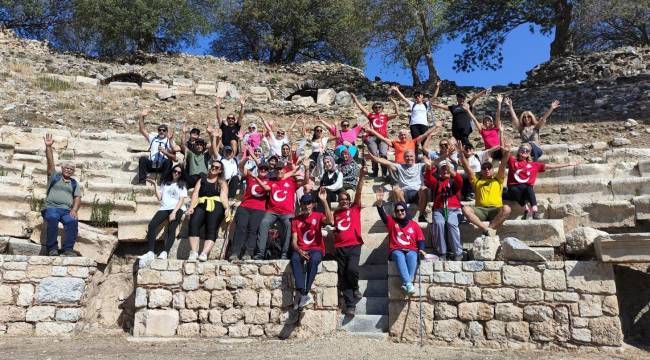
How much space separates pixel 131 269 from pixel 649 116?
497 inches

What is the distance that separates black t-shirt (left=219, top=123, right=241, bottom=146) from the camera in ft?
34.6

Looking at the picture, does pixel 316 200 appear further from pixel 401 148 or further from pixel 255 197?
pixel 401 148

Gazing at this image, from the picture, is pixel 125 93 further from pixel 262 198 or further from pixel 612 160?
pixel 612 160

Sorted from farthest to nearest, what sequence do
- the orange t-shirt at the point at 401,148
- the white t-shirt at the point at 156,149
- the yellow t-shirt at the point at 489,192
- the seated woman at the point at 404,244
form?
the white t-shirt at the point at 156,149 → the orange t-shirt at the point at 401,148 → the yellow t-shirt at the point at 489,192 → the seated woman at the point at 404,244

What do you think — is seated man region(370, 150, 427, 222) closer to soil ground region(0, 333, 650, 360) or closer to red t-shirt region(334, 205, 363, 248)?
red t-shirt region(334, 205, 363, 248)

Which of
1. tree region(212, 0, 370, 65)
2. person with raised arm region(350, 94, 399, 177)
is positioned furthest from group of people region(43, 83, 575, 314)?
tree region(212, 0, 370, 65)

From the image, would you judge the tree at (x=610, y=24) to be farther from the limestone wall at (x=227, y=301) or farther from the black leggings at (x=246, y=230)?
the limestone wall at (x=227, y=301)

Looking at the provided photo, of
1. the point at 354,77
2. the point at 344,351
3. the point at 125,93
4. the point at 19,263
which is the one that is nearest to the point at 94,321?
the point at 19,263

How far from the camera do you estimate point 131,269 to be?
27.4 feet

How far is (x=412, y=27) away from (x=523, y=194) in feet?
64.2

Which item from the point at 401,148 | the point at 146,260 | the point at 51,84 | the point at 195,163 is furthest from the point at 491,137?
the point at 51,84

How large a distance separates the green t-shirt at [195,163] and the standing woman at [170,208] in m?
0.64

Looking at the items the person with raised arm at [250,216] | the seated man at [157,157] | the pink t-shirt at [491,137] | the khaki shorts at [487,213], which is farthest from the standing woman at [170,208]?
the pink t-shirt at [491,137]

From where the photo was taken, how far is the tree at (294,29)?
3111 centimetres
